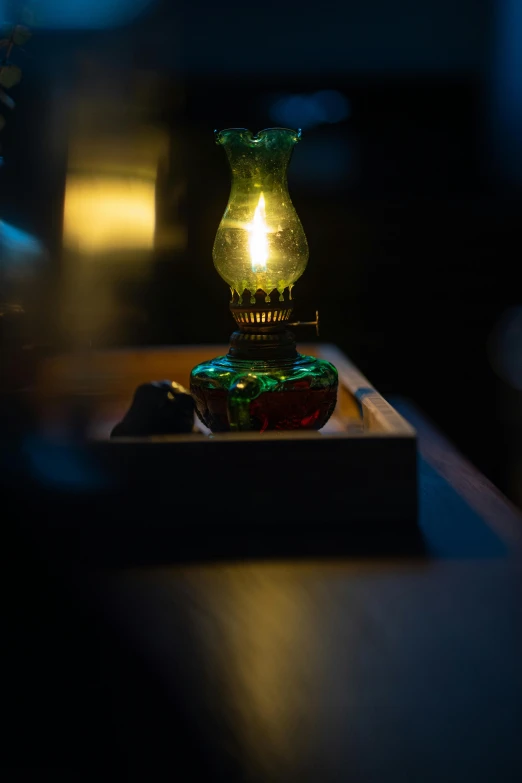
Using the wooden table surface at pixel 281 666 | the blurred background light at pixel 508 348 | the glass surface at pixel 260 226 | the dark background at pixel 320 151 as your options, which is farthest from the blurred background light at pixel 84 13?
the wooden table surface at pixel 281 666

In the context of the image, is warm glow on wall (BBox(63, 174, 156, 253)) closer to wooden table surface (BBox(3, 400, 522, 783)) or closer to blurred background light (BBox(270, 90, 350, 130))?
blurred background light (BBox(270, 90, 350, 130))

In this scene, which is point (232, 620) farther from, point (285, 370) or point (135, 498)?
point (285, 370)

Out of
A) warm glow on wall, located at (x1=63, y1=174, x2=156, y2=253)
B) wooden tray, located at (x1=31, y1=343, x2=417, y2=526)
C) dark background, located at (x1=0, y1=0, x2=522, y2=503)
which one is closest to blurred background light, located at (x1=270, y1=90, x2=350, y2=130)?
dark background, located at (x1=0, y1=0, x2=522, y2=503)

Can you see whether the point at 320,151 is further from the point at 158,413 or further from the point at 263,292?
the point at 158,413

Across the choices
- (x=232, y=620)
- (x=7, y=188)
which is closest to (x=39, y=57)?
(x=7, y=188)

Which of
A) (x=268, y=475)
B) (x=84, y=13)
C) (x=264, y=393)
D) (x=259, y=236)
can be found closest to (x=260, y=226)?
(x=259, y=236)
